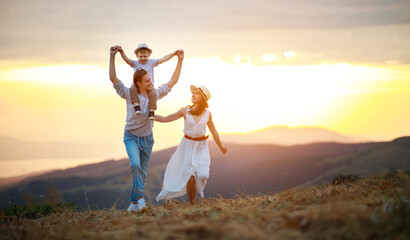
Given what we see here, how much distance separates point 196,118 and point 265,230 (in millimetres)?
4487

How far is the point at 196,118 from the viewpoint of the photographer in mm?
9617

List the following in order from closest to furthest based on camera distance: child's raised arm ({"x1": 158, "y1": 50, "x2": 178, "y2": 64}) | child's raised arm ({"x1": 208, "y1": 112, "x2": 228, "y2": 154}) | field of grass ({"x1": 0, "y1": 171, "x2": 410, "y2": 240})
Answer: field of grass ({"x1": 0, "y1": 171, "x2": 410, "y2": 240})
child's raised arm ({"x1": 158, "y1": 50, "x2": 178, "y2": 64})
child's raised arm ({"x1": 208, "y1": 112, "x2": 228, "y2": 154})

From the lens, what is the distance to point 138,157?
30.2 feet

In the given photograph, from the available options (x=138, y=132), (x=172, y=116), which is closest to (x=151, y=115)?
(x=138, y=132)

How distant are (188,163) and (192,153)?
227 mm

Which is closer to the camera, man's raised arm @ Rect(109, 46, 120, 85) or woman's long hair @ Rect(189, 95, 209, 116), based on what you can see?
man's raised arm @ Rect(109, 46, 120, 85)

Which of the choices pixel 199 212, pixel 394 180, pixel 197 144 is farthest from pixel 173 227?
pixel 394 180

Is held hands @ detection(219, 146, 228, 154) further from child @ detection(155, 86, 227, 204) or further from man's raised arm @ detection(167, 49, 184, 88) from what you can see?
man's raised arm @ detection(167, 49, 184, 88)

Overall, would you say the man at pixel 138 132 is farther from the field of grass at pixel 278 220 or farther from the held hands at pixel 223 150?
the held hands at pixel 223 150

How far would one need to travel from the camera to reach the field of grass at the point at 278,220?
5121mm

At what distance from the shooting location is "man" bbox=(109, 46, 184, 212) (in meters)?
9.07

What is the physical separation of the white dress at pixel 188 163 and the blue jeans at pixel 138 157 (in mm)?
652

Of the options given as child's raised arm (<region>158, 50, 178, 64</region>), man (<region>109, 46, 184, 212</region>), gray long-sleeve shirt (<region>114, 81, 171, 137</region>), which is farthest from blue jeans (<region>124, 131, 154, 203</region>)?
child's raised arm (<region>158, 50, 178, 64</region>)

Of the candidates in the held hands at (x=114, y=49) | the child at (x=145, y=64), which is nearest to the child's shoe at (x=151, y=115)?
the child at (x=145, y=64)
